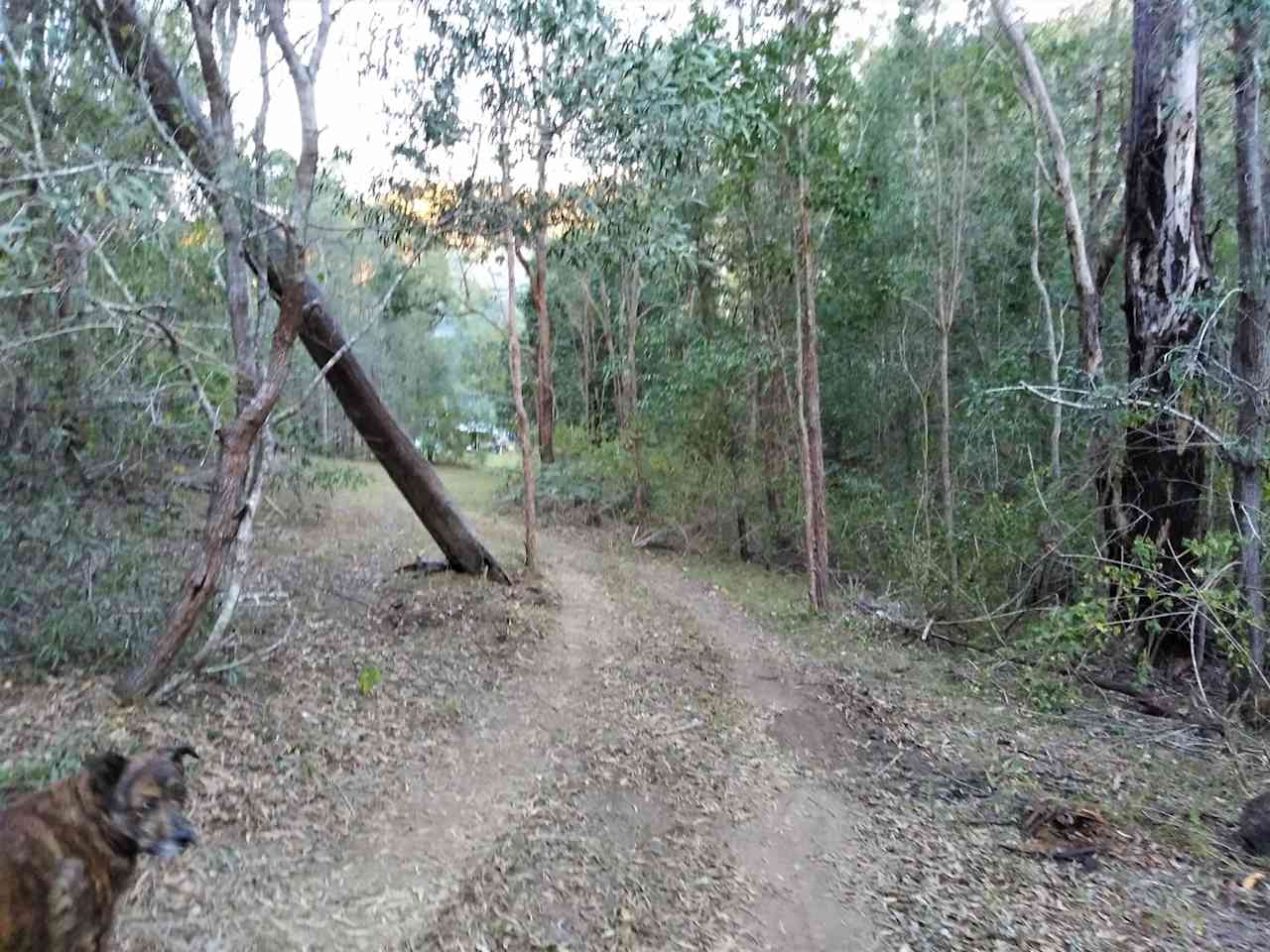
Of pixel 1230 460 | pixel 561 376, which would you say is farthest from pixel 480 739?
pixel 561 376

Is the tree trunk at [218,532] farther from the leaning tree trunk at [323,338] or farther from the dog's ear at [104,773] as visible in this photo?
the dog's ear at [104,773]

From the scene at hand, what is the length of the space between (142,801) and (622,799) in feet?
12.1

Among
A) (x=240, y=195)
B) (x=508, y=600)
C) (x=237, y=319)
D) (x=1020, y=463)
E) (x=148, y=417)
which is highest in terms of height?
(x=240, y=195)

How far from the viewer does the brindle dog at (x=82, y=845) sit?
119 inches

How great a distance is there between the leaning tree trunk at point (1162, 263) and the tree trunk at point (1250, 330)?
1107mm

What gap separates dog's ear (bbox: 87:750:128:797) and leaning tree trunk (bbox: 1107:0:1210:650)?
9.44 m

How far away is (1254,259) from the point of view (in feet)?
27.7

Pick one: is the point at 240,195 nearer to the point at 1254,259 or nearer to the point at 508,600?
the point at 508,600

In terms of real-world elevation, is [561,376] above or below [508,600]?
above

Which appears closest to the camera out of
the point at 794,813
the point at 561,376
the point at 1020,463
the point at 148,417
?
the point at 794,813

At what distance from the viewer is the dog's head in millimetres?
3381

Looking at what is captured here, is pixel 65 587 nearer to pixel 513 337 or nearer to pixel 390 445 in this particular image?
pixel 390 445

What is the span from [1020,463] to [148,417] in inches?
655

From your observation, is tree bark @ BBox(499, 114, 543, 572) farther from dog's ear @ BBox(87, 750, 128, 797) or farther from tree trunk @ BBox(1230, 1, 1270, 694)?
dog's ear @ BBox(87, 750, 128, 797)
